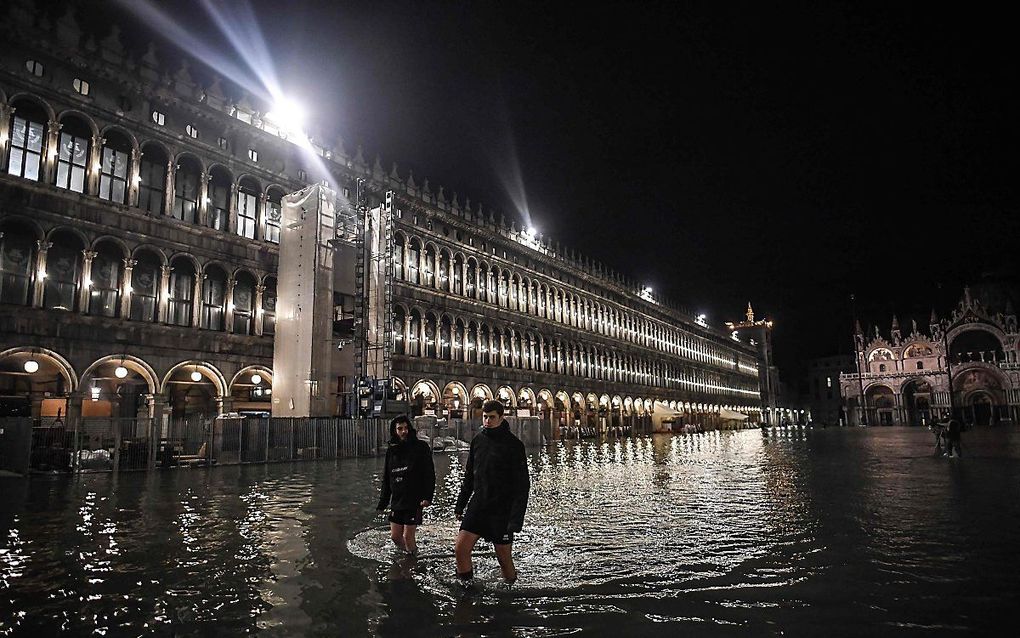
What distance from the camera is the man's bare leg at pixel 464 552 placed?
5523mm

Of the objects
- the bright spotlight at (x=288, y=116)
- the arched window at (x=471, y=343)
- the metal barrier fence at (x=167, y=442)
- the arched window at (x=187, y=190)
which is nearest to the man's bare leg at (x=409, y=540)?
the metal barrier fence at (x=167, y=442)

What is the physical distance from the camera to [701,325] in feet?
→ 264

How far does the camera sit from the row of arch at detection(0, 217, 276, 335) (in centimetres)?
2134

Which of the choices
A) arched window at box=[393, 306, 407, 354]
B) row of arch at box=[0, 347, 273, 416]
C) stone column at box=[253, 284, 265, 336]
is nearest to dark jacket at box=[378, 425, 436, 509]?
row of arch at box=[0, 347, 273, 416]

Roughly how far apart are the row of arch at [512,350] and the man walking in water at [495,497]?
1108 inches

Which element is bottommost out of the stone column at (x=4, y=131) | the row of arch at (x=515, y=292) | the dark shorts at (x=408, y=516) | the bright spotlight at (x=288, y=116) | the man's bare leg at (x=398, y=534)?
the man's bare leg at (x=398, y=534)

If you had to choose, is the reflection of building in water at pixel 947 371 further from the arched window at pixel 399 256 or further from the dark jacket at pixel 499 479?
the dark jacket at pixel 499 479

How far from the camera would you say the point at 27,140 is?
21.9 metres

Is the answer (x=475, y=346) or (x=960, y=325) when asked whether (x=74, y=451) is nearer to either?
(x=475, y=346)

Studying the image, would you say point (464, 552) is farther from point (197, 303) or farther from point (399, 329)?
point (399, 329)

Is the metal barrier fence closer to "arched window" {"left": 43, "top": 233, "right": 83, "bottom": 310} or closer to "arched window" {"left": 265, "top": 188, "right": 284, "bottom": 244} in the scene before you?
"arched window" {"left": 43, "top": 233, "right": 83, "bottom": 310}

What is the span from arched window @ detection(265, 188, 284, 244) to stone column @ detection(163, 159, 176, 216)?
430 centimetres

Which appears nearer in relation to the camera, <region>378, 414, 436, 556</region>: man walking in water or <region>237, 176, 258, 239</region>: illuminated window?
<region>378, 414, 436, 556</region>: man walking in water

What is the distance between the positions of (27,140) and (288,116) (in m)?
11.1
